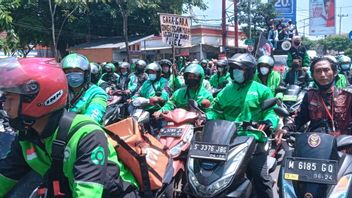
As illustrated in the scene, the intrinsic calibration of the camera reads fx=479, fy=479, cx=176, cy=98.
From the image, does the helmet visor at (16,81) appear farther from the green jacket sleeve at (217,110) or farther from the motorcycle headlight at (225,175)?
the green jacket sleeve at (217,110)

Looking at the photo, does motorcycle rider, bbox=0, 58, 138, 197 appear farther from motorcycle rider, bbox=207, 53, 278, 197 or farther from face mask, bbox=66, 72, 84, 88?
motorcycle rider, bbox=207, 53, 278, 197

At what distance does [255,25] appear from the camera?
35.1 m

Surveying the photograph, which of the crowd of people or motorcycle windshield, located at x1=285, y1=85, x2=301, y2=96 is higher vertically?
the crowd of people

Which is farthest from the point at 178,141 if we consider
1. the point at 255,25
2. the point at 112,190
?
the point at 255,25

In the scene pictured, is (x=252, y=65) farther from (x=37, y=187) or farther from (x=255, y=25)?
(x=255, y=25)

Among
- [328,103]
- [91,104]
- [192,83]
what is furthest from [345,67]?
[91,104]

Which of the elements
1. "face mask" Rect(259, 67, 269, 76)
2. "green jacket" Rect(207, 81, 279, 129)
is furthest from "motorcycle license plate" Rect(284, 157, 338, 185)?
"face mask" Rect(259, 67, 269, 76)

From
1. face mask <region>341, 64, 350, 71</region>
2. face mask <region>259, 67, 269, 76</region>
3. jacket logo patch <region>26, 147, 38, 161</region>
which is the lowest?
face mask <region>341, 64, 350, 71</region>

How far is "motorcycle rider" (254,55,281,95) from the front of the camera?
878 centimetres

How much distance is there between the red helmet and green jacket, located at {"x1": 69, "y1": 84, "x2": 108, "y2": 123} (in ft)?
7.50

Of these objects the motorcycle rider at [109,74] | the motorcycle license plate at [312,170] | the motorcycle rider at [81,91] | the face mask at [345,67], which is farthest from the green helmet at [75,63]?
the motorcycle rider at [109,74]

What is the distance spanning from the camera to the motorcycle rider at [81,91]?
4.64 m

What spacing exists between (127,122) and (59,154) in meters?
0.94

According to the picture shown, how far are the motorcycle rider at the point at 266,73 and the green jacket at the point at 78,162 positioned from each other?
6418mm
